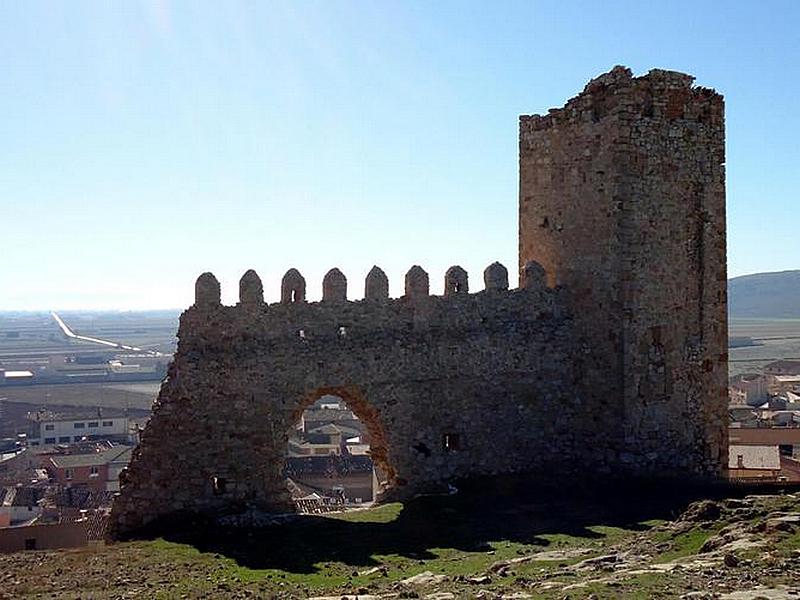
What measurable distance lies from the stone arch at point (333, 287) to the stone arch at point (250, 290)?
1150 millimetres

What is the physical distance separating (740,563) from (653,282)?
805 cm

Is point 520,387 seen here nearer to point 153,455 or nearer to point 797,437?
point 153,455

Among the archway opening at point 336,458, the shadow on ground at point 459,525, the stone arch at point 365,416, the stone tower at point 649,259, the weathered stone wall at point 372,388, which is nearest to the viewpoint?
the shadow on ground at point 459,525

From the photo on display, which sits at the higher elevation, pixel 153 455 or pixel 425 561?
pixel 153 455

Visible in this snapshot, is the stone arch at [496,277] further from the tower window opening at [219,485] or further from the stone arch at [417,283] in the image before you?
the tower window opening at [219,485]

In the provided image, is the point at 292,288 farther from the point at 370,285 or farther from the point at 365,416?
the point at 365,416

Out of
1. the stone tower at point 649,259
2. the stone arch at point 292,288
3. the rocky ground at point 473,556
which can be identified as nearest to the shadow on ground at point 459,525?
the rocky ground at point 473,556

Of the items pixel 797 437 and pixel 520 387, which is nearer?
pixel 520 387

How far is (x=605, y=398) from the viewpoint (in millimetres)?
16297

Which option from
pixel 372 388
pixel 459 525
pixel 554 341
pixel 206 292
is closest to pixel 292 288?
pixel 206 292

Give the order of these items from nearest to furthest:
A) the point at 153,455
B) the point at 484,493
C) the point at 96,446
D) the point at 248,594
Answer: the point at 248,594 < the point at 153,455 < the point at 484,493 < the point at 96,446

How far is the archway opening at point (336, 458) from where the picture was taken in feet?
51.7

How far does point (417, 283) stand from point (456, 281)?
0.82m

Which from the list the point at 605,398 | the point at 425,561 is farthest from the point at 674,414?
the point at 425,561
